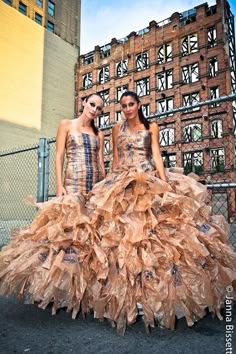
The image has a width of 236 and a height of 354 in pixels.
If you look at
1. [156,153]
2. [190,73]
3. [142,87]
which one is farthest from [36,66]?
[156,153]

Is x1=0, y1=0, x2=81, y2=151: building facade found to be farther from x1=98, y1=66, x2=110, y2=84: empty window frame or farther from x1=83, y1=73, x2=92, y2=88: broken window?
x1=98, y1=66, x2=110, y2=84: empty window frame

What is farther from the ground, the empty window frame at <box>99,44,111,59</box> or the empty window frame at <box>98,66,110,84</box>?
the empty window frame at <box>99,44,111,59</box>

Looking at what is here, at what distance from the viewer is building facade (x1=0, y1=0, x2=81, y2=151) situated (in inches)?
762

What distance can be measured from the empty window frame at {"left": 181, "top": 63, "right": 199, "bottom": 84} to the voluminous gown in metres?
20.4

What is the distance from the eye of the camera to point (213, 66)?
20547 millimetres

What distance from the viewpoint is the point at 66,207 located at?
2293 millimetres

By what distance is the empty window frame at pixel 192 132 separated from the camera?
1976 centimetres

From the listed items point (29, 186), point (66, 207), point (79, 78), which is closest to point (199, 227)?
point (66, 207)

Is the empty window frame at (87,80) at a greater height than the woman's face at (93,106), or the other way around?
the empty window frame at (87,80)

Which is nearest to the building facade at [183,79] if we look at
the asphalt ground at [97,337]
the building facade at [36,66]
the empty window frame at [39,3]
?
the building facade at [36,66]

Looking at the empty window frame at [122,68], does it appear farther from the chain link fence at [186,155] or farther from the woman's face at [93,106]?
the woman's face at [93,106]

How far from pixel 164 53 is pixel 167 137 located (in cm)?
662

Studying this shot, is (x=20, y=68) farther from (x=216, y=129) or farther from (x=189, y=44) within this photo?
(x=216, y=129)

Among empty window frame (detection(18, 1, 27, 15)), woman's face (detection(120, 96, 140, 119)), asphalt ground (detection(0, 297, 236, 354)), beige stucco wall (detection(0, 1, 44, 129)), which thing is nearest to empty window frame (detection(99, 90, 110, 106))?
beige stucco wall (detection(0, 1, 44, 129))
